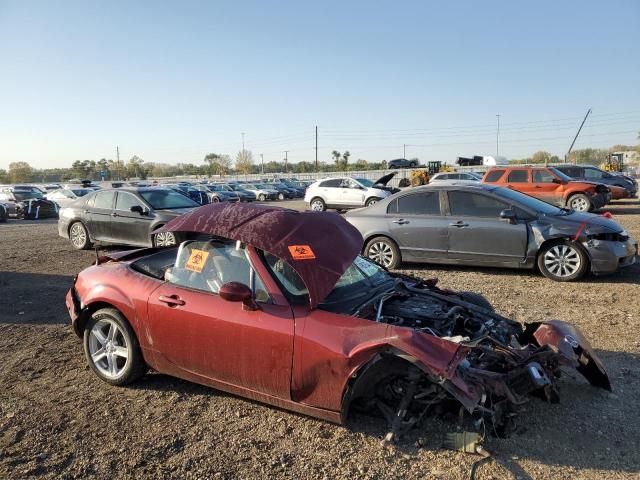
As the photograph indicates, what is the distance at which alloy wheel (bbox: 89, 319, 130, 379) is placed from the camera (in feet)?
13.8

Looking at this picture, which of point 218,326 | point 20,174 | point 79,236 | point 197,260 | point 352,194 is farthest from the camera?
point 20,174

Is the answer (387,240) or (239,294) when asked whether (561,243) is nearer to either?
(387,240)

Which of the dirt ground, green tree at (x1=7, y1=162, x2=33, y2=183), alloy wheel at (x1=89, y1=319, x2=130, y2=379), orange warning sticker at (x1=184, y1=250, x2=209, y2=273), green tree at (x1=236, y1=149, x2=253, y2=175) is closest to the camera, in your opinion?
the dirt ground

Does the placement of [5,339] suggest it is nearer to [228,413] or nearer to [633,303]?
[228,413]

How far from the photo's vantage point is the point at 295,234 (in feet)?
12.5

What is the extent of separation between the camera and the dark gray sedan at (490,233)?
7352 millimetres

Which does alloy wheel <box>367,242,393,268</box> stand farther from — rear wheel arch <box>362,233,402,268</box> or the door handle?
the door handle

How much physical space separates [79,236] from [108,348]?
868cm

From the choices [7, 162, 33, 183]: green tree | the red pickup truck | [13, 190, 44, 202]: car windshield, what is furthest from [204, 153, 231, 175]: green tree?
the red pickup truck

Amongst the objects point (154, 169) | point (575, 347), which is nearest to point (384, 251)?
point (575, 347)

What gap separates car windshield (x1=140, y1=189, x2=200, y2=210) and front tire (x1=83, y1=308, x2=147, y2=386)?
7063mm

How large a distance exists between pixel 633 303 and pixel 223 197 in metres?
29.0

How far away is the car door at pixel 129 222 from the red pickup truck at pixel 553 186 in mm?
10840

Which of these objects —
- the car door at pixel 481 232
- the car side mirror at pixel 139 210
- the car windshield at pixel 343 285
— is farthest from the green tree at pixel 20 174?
the car windshield at pixel 343 285
